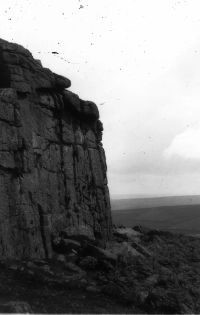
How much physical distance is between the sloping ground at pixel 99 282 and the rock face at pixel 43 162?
8.46 feet

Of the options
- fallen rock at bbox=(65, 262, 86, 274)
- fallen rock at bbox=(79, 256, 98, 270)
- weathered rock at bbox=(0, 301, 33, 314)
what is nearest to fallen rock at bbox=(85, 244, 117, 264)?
fallen rock at bbox=(79, 256, 98, 270)

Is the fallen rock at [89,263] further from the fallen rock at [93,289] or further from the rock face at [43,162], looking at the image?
the fallen rock at [93,289]

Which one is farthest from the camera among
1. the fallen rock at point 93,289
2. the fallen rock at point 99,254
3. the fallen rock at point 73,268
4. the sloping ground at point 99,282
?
the fallen rock at point 99,254

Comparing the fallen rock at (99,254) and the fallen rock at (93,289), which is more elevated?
the fallen rock at (99,254)

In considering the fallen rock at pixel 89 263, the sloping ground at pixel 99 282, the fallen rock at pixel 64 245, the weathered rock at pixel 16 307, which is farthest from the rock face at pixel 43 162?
the weathered rock at pixel 16 307

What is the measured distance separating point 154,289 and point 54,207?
41.7 ft

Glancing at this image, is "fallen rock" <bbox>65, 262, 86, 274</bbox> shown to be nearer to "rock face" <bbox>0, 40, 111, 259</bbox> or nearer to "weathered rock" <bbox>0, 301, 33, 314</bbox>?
"rock face" <bbox>0, 40, 111, 259</bbox>

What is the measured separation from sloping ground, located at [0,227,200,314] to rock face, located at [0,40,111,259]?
102 inches

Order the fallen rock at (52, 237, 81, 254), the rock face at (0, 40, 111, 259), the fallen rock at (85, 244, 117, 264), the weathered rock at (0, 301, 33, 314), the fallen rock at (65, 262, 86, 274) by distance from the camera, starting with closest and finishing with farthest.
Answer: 1. the weathered rock at (0, 301, 33, 314)
2. the fallen rock at (65, 262, 86, 274)
3. the rock face at (0, 40, 111, 259)
4. the fallen rock at (85, 244, 117, 264)
5. the fallen rock at (52, 237, 81, 254)

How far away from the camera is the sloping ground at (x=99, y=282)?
2569 centimetres

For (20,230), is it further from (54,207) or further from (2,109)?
(2,109)

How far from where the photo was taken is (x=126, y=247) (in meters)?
43.2

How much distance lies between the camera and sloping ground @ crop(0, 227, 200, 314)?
84.3 feet

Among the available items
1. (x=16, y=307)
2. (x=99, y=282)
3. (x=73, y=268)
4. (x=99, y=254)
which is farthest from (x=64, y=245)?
(x=16, y=307)
